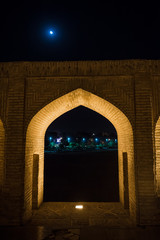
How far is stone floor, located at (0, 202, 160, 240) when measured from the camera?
382cm

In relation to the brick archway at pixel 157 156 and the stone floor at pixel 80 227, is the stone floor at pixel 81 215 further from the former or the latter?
the brick archway at pixel 157 156

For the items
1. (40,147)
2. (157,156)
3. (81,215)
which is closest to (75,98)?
(40,147)

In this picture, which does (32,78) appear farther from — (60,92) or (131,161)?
(131,161)

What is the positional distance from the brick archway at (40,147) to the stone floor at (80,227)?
318mm

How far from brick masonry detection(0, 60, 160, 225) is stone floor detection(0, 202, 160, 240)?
0.85 feet

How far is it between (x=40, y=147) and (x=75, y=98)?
2057mm

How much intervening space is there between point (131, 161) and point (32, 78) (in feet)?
11.5

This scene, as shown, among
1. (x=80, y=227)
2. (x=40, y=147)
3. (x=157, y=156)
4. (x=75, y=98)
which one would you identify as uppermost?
(x=75, y=98)

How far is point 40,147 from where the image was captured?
580 centimetres

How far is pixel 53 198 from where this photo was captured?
651 centimetres

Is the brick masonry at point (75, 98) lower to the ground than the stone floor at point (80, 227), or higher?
higher

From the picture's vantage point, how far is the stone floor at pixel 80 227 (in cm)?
382

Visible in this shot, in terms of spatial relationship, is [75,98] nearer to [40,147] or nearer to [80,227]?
[40,147]

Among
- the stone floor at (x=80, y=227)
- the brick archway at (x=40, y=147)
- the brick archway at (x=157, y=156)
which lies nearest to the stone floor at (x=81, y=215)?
the stone floor at (x=80, y=227)
